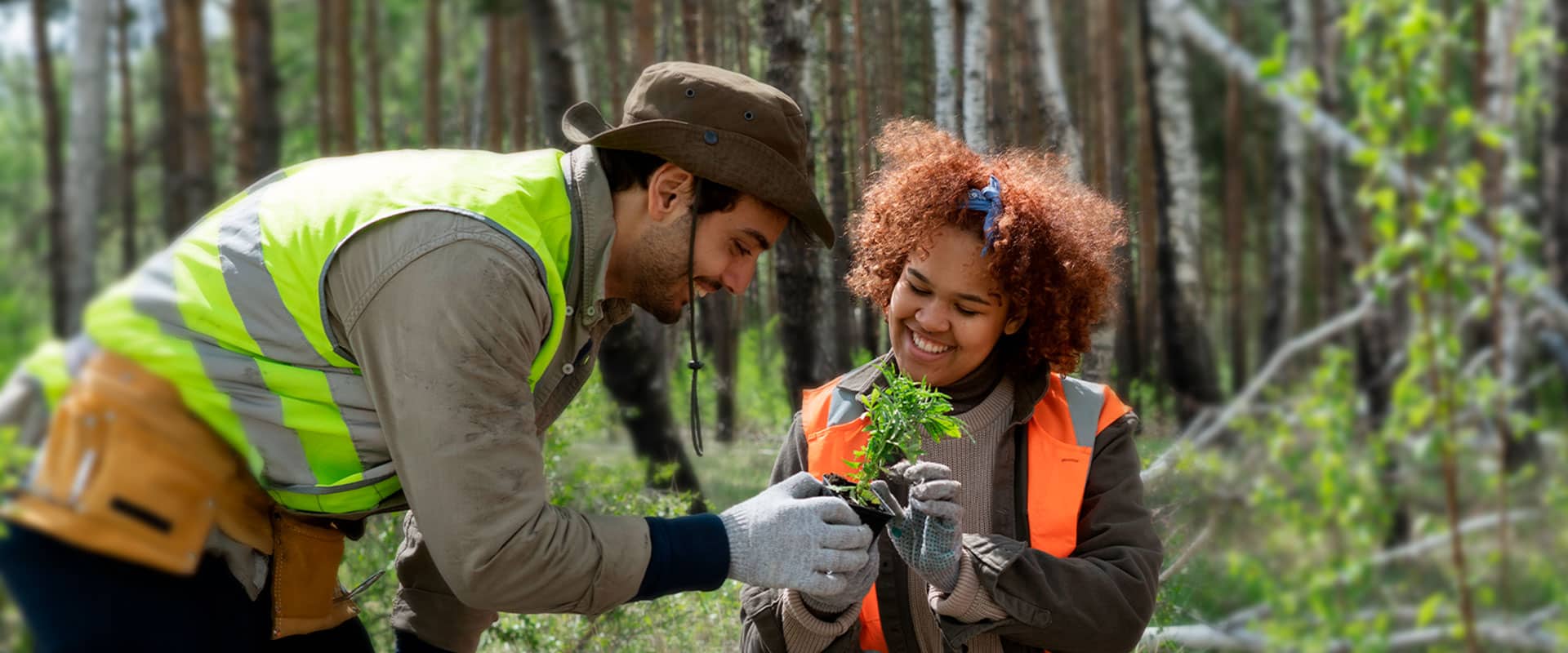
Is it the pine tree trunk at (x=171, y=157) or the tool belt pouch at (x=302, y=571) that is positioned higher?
the pine tree trunk at (x=171, y=157)

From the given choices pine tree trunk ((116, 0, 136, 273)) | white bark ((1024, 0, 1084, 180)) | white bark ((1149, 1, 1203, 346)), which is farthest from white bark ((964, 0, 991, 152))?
white bark ((1149, 1, 1203, 346))

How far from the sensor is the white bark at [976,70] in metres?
4.57

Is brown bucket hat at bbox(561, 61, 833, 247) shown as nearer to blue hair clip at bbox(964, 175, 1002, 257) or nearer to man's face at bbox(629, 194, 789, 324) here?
man's face at bbox(629, 194, 789, 324)

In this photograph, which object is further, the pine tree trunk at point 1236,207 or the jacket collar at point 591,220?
the pine tree trunk at point 1236,207

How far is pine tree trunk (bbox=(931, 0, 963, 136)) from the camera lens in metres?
4.62

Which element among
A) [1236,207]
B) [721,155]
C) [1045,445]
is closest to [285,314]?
[721,155]

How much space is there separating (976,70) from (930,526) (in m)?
2.59

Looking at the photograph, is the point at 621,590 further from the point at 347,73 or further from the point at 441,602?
the point at 347,73

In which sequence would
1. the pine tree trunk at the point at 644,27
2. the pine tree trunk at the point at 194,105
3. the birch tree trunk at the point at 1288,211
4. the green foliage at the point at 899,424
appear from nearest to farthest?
the green foliage at the point at 899,424 → the pine tree trunk at the point at 194,105 → the pine tree trunk at the point at 644,27 → the birch tree trunk at the point at 1288,211

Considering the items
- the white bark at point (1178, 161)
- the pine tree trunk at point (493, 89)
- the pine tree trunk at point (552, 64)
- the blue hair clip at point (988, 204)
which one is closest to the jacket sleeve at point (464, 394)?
the blue hair clip at point (988, 204)

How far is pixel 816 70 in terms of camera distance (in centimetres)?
485

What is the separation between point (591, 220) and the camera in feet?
8.18

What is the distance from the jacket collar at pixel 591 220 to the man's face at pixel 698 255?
87 millimetres

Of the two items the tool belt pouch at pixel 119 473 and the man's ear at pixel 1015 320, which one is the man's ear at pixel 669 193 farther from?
the tool belt pouch at pixel 119 473
